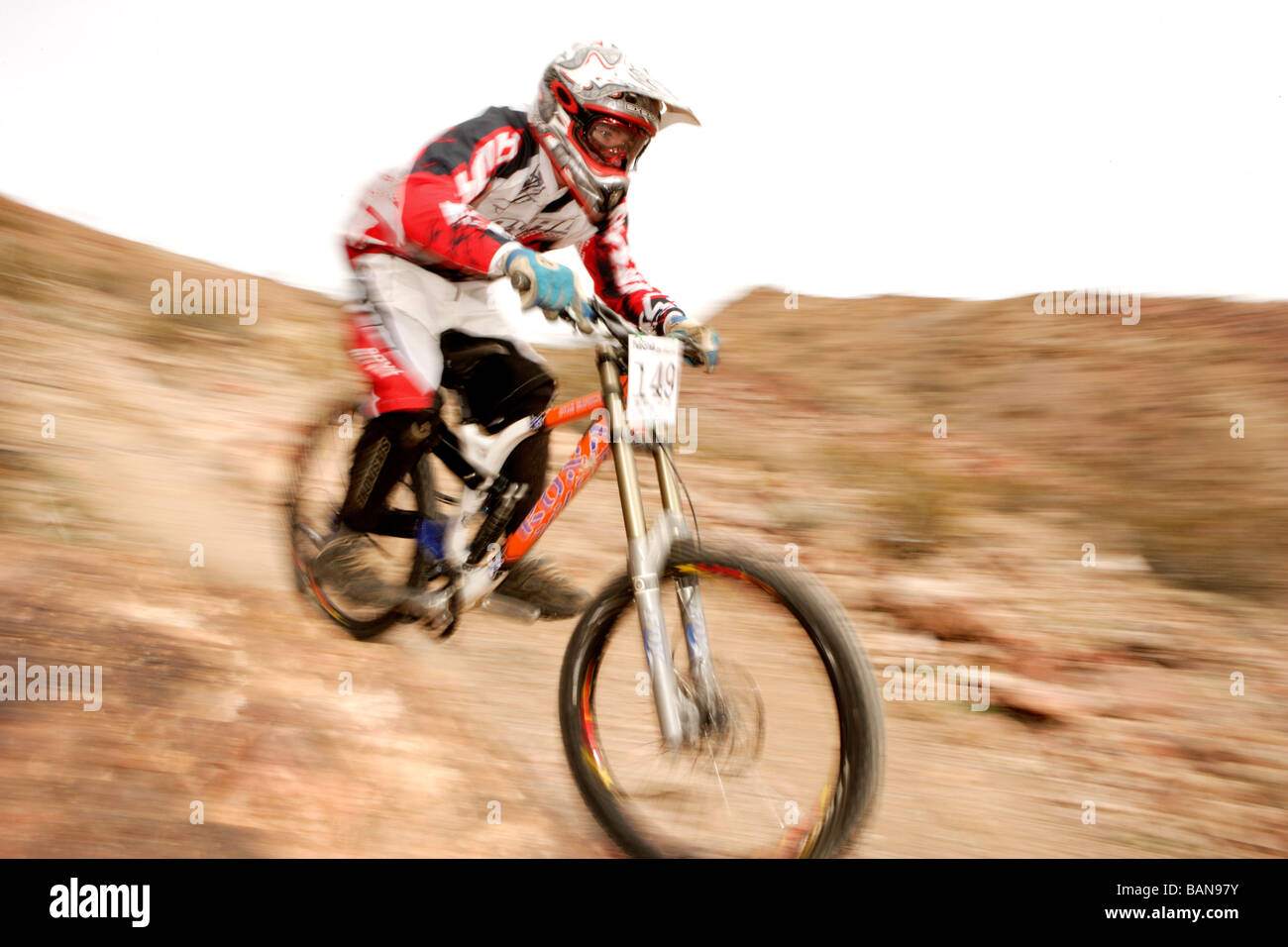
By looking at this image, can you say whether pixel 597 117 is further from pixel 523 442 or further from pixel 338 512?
pixel 338 512

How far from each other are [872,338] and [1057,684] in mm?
6473

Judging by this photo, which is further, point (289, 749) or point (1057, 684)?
point (1057, 684)

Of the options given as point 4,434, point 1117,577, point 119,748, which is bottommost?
point 1117,577

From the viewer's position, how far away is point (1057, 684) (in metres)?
3.83

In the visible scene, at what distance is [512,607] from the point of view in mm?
3025

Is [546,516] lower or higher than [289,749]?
higher

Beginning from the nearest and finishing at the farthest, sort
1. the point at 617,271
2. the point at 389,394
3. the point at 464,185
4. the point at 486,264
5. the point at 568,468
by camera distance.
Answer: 1. the point at 486,264
2. the point at 464,185
3. the point at 568,468
4. the point at 389,394
5. the point at 617,271

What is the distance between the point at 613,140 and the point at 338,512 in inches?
74.9

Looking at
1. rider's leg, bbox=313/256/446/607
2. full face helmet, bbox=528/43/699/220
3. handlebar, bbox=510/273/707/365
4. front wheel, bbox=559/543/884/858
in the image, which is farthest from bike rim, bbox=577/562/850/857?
full face helmet, bbox=528/43/699/220

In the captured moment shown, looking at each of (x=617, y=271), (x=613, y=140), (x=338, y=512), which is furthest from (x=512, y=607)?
(x=613, y=140)

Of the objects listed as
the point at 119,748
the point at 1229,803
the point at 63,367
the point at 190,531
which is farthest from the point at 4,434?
the point at 1229,803

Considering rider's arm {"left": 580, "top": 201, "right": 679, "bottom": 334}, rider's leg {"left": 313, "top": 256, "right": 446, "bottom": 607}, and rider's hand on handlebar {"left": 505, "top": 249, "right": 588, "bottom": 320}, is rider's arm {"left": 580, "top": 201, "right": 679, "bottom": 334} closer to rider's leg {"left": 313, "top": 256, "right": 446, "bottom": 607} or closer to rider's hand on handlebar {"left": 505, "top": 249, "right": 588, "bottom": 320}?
rider's leg {"left": 313, "top": 256, "right": 446, "bottom": 607}

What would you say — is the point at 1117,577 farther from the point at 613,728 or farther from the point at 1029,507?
the point at 613,728

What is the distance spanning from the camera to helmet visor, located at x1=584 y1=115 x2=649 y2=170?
276 centimetres
